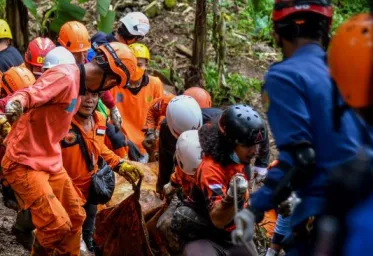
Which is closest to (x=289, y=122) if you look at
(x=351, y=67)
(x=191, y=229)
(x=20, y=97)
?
(x=351, y=67)

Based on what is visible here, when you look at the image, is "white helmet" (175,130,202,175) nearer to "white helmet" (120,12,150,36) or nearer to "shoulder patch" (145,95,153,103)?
"shoulder patch" (145,95,153,103)

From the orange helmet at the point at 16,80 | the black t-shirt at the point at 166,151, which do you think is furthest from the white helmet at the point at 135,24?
the orange helmet at the point at 16,80

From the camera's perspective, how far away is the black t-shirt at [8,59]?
8320mm

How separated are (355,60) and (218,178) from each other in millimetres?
2227

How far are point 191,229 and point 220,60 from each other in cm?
611

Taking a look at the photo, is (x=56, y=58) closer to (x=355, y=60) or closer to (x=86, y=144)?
(x=86, y=144)

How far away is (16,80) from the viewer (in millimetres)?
6922

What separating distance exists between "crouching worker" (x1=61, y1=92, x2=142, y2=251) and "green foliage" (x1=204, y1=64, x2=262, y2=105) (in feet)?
14.7

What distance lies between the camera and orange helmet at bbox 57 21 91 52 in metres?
9.02

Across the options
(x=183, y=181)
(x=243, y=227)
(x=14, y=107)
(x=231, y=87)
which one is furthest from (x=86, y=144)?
(x=231, y=87)

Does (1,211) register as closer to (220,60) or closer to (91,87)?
(91,87)

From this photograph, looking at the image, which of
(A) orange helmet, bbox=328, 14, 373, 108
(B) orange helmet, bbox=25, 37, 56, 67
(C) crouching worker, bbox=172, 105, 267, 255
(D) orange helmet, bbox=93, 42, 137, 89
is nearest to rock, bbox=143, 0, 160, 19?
(B) orange helmet, bbox=25, 37, 56, 67

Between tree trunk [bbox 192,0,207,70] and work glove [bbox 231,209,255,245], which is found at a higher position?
work glove [bbox 231,209,255,245]

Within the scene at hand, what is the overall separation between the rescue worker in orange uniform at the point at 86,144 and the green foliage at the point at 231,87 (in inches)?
177
